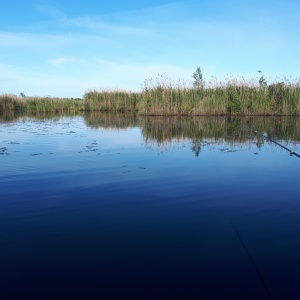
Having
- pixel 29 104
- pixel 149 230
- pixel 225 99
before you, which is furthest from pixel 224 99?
pixel 29 104

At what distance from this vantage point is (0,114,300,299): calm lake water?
2613mm

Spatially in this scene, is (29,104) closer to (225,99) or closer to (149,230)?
(225,99)

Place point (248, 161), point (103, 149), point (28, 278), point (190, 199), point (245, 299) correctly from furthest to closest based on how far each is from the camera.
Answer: point (103, 149)
point (248, 161)
point (190, 199)
point (28, 278)
point (245, 299)

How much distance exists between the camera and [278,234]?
3545 millimetres

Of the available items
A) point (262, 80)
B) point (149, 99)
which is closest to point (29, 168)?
point (149, 99)

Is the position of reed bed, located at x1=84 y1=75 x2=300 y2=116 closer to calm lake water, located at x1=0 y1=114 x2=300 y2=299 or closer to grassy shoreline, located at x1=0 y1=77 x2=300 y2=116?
grassy shoreline, located at x1=0 y1=77 x2=300 y2=116

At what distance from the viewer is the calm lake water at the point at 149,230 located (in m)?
2.61

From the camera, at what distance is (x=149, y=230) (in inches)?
144

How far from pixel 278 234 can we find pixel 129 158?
16.8 ft

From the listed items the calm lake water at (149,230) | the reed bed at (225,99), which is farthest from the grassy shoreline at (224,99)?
the calm lake water at (149,230)

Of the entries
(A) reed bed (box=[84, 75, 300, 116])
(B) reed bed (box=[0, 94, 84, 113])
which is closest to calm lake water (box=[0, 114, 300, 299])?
(A) reed bed (box=[84, 75, 300, 116])

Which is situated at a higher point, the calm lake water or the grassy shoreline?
the grassy shoreline

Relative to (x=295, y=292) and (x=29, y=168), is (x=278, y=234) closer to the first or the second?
(x=295, y=292)

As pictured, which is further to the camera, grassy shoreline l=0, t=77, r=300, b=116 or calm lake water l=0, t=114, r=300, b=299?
grassy shoreline l=0, t=77, r=300, b=116
